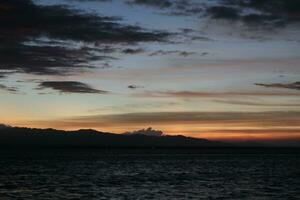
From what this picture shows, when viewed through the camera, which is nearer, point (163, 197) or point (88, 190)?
point (163, 197)

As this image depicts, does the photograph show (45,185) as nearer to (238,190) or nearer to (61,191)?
(61,191)

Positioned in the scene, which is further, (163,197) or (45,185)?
(45,185)

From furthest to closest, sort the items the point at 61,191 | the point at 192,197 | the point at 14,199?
1. the point at 61,191
2. the point at 192,197
3. the point at 14,199

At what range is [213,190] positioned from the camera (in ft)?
180

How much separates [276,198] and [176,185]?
1545cm

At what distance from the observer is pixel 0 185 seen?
5803cm

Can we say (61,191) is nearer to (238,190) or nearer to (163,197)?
(163,197)

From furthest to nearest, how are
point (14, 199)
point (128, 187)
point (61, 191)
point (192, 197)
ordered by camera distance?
point (128, 187) < point (61, 191) < point (192, 197) < point (14, 199)

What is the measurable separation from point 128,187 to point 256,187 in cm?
1326

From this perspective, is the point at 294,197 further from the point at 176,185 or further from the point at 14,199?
the point at 14,199

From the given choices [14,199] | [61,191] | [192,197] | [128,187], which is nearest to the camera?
[14,199]

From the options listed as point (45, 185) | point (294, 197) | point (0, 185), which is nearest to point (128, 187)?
point (45, 185)

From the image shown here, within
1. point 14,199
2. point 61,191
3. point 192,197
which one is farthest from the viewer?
point 61,191

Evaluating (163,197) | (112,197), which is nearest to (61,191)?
(112,197)
